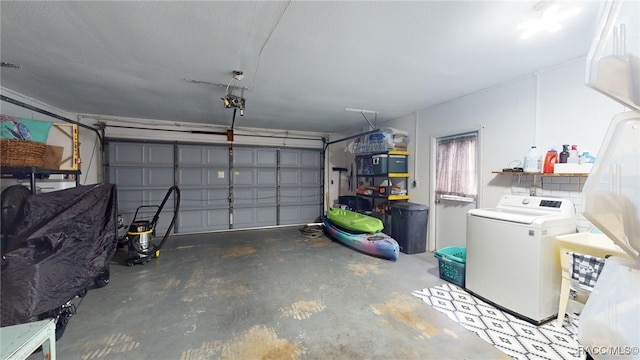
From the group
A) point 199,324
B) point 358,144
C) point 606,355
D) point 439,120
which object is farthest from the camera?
point 358,144

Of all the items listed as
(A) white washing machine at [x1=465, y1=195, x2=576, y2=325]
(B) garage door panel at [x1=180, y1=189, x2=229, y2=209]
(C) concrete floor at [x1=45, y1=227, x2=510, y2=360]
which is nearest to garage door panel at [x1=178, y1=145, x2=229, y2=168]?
(B) garage door panel at [x1=180, y1=189, x2=229, y2=209]

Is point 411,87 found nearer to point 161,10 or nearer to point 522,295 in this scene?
point 522,295

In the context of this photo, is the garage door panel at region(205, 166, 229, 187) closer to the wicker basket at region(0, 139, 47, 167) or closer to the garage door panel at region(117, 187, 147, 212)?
the garage door panel at region(117, 187, 147, 212)

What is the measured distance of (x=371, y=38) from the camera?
2.03m

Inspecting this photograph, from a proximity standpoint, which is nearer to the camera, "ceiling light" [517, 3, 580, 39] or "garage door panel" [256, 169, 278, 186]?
"ceiling light" [517, 3, 580, 39]

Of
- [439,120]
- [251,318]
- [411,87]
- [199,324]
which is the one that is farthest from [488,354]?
[439,120]

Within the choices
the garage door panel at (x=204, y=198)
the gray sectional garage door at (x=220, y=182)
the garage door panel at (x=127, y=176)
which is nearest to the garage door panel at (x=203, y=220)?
the gray sectional garage door at (x=220, y=182)

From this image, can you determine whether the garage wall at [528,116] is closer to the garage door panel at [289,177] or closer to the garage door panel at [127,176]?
the garage door panel at [289,177]

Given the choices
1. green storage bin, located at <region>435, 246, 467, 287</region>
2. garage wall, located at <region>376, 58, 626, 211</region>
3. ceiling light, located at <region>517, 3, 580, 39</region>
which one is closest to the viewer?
ceiling light, located at <region>517, 3, 580, 39</region>

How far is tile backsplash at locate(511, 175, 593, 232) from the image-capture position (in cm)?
234

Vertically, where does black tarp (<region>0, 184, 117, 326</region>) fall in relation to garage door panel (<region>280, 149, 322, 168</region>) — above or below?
below

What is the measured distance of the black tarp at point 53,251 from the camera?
169 centimetres

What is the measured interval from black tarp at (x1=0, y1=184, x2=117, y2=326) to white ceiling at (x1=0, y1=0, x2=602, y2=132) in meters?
1.45

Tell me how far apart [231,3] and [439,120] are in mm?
3574
